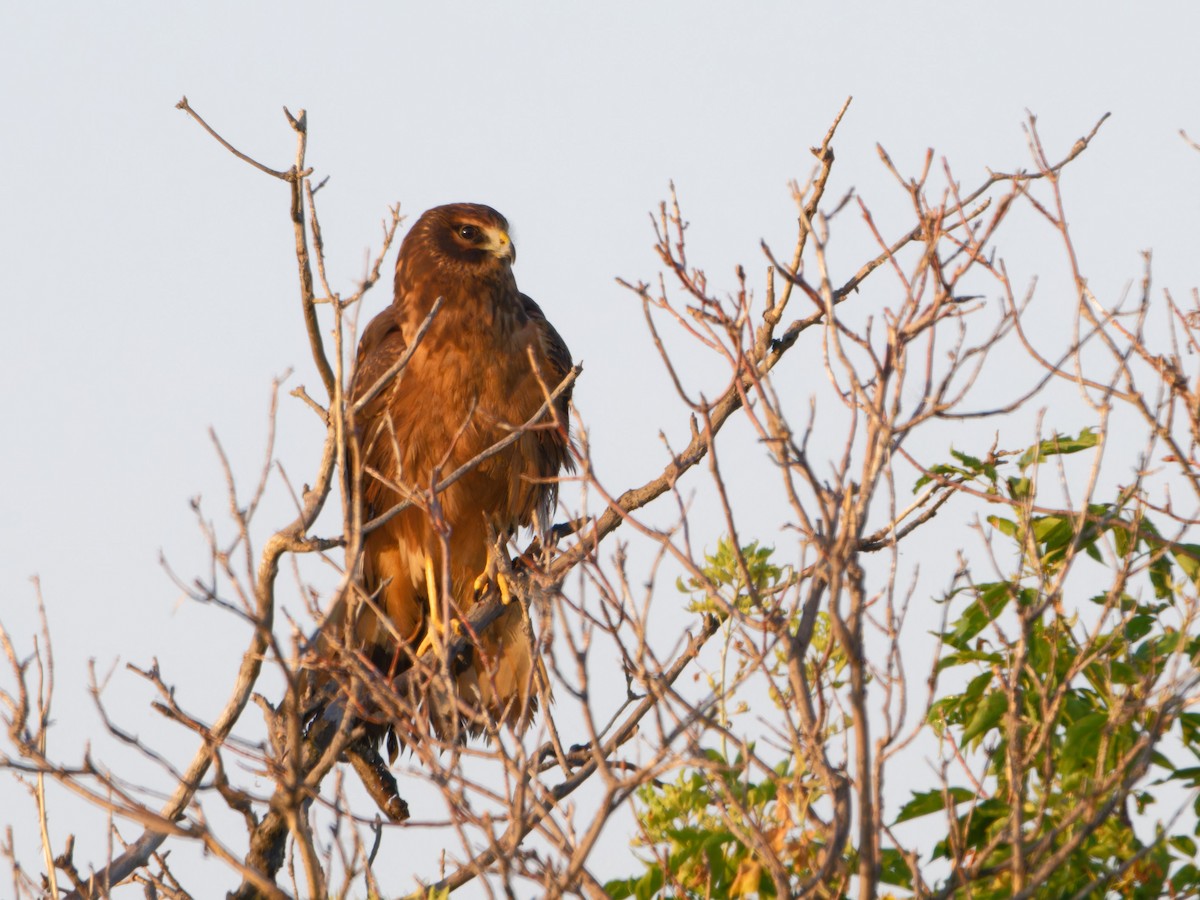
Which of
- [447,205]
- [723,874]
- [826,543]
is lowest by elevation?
[723,874]

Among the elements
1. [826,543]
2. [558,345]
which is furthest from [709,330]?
[558,345]

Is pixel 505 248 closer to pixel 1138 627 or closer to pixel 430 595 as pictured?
pixel 430 595

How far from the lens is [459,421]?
18.8ft

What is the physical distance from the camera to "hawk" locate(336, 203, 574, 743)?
5.75m

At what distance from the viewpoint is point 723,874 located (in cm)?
300

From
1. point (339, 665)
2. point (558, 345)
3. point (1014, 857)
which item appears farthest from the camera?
point (558, 345)

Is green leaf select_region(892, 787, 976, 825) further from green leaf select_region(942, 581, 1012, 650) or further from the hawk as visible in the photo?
the hawk

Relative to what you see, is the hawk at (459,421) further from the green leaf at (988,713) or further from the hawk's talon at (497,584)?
the green leaf at (988,713)

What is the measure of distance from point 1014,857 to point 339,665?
5.89 feet

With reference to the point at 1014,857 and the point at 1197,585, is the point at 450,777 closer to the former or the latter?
the point at 1014,857

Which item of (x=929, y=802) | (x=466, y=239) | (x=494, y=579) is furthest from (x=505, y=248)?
(x=929, y=802)

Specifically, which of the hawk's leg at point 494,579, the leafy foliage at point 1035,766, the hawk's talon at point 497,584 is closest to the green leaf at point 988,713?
the leafy foliage at point 1035,766

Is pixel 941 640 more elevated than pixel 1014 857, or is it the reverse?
pixel 941 640

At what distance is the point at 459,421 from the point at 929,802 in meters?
3.21
